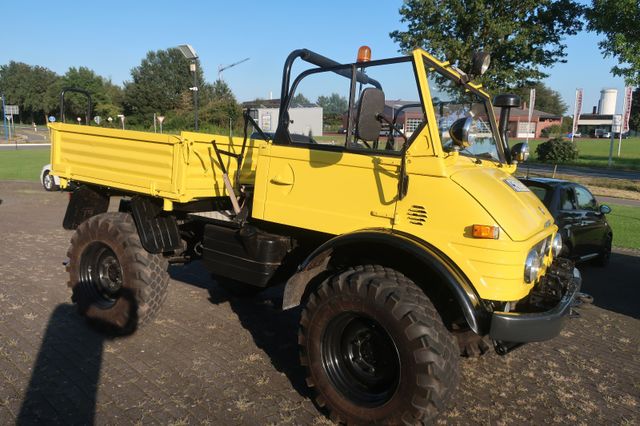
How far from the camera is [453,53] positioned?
47.0 feet

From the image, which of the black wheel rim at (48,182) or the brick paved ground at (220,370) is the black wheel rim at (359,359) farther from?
the black wheel rim at (48,182)

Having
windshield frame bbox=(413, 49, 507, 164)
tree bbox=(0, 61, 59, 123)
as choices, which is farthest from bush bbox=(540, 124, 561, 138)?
tree bbox=(0, 61, 59, 123)

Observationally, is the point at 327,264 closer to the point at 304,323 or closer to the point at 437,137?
the point at 304,323

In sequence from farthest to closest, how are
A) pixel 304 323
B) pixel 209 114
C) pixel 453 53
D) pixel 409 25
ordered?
1. pixel 209 114
2. pixel 409 25
3. pixel 453 53
4. pixel 304 323

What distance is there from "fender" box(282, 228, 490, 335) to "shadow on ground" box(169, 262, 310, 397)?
1046mm

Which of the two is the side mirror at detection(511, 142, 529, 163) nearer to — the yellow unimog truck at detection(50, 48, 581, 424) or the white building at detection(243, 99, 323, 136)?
the yellow unimog truck at detection(50, 48, 581, 424)

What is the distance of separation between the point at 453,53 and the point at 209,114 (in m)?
26.1

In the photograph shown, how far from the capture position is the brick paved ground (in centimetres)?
329

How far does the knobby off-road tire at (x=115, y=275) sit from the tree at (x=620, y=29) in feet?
51.8

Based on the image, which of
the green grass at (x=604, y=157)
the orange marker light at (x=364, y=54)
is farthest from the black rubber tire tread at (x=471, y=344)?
the green grass at (x=604, y=157)

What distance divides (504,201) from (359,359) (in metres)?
1.41

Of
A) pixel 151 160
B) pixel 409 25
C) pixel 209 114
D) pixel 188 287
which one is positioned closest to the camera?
pixel 151 160

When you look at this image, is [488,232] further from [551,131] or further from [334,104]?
[551,131]

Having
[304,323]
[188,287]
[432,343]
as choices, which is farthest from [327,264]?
[188,287]
